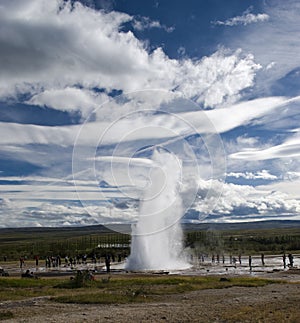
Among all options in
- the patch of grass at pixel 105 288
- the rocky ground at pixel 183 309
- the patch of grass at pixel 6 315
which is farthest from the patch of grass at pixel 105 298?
the patch of grass at pixel 6 315

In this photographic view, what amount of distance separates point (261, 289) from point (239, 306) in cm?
822

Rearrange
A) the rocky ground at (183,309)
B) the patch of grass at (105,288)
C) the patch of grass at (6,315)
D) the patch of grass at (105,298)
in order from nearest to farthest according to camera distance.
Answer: the rocky ground at (183,309)
the patch of grass at (6,315)
the patch of grass at (105,298)
the patch of grass at (105,288)

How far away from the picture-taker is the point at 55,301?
76.5ft

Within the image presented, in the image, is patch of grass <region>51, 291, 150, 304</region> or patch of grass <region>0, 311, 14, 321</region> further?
patch of grass <region>51, 291, 150, 304</region>

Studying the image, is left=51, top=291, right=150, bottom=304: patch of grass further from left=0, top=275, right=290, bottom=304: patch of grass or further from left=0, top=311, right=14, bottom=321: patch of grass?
left=0, top=311, right=14, bottom=321: patch of grass

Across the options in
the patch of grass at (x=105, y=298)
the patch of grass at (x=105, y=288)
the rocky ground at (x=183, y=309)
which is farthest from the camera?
the patch of grass at (x=105, y=288)

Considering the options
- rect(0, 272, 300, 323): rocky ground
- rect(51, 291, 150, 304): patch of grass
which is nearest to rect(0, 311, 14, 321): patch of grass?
rect(0, 272, 300, 323): rocky ground

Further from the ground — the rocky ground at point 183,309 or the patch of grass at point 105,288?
the patch of grass at point 105,288

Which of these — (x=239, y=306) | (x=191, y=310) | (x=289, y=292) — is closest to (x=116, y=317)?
(x=191, y=310)

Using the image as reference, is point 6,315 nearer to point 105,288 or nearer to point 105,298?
point 105,298

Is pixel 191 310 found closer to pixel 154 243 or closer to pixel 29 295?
pixel 29 295

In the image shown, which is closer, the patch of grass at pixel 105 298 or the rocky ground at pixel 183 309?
the rocky ground at pixel 183 309

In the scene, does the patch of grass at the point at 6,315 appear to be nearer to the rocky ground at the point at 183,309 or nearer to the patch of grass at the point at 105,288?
the rocky ground at the point at 183,309

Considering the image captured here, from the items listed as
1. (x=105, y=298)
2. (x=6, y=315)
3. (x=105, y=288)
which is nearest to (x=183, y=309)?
(x=105, y=298)
